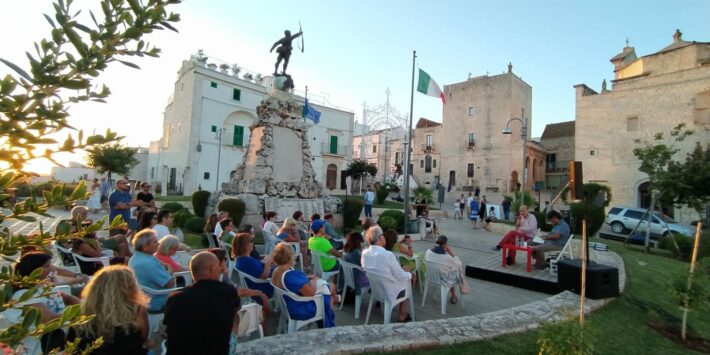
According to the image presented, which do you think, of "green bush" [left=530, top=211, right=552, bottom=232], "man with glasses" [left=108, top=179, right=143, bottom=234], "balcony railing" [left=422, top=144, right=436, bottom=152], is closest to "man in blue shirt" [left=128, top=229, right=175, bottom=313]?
"man with glasses" [left=108, top=179, right=143, bottom=234]

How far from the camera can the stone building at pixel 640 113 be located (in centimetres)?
2438

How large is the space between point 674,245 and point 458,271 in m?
12.1

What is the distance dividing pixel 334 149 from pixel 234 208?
81.7ft

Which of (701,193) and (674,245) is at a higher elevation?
(701,193)

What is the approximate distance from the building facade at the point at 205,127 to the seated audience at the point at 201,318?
24935mm

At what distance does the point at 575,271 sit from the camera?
5645 mm

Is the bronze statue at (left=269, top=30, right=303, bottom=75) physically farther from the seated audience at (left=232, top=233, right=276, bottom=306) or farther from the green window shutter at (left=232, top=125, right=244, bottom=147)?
the green window shutter at (left=232, top=125, right=244, bottom=147)

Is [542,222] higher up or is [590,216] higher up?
[590,216]

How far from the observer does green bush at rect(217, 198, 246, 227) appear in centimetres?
1091

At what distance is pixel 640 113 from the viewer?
86.7 ft

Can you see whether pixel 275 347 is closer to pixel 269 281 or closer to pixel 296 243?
pixel 269 281

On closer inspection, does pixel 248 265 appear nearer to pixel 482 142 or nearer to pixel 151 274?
pixel 151 274

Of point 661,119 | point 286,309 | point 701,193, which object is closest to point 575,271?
point 286,309

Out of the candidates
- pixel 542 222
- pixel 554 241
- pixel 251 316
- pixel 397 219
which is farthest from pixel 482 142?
pixel 251 316
